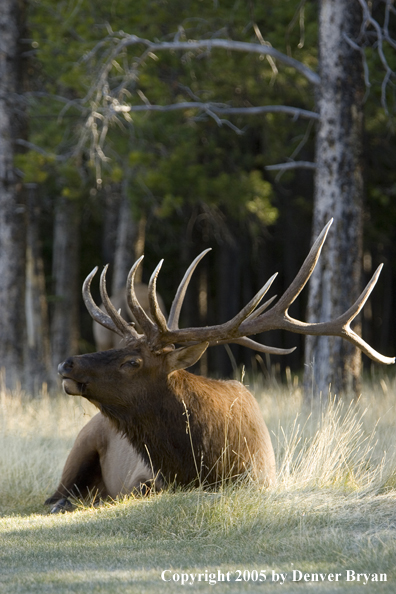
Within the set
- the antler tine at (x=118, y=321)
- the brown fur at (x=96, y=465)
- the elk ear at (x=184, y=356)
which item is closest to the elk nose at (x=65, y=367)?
the antler tine at (x=118, y=321)

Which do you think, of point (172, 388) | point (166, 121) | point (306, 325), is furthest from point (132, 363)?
point (166, 121)

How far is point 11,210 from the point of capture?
38.1 ft

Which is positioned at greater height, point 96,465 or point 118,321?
point 118,321

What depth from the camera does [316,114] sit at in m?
9.23

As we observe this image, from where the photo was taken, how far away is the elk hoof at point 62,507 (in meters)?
5.96

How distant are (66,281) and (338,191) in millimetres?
8418

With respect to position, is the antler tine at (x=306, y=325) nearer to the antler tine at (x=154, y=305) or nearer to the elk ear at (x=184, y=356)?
the elk ear at (x=184, y=356)

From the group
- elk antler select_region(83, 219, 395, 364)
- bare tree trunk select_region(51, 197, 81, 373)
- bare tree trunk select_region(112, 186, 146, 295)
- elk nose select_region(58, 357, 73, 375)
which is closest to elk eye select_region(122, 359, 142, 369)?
elk antler select_region(83, 219, 395, 364)

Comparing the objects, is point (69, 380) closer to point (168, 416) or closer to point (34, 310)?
point (168, 416)

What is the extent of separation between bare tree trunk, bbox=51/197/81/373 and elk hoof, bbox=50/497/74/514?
10.2m

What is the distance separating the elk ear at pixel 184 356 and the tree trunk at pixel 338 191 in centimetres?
369

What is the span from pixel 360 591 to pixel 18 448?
439cm

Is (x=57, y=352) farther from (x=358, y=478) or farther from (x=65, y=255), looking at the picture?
(x=358, y=478)

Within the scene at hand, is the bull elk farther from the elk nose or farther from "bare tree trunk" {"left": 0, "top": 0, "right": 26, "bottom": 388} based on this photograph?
"bare tree trunk" {"left": 0, "top": 0, "right": 26, "bottom": 388}
